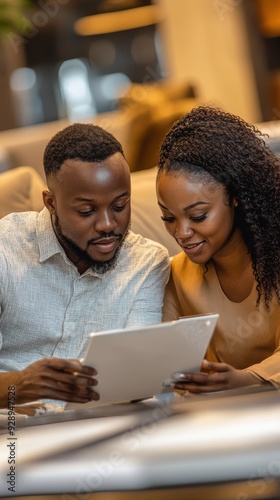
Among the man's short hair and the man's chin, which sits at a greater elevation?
the man's short hair

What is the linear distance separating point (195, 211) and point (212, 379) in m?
0.31

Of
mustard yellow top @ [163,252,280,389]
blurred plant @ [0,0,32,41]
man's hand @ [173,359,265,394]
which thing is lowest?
man's hand @ [173,359,265,394]

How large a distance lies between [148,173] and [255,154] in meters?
0.67

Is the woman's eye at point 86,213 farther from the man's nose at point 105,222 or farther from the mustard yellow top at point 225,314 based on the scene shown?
the mustard yellow top at point 225,314

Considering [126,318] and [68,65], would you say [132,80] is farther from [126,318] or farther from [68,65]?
[126,318]

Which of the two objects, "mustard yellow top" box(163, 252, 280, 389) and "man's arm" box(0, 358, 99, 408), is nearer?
"man's arm" box(0, 358, 99, 408)

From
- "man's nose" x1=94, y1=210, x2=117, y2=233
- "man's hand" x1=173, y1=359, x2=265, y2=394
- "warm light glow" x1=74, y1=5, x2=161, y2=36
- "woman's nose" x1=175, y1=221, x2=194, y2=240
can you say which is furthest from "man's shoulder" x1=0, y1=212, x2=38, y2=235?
"warm light glow" x1=74, y1=5, x2=161, y2=36

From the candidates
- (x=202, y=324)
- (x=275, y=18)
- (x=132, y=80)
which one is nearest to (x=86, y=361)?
(x=202, y=324)

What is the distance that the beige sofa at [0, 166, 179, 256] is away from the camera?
2.26m

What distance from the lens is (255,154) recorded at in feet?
5.90

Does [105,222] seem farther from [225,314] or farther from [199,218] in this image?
[225,314]

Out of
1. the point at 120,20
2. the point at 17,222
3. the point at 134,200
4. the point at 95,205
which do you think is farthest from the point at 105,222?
the point at 120,20

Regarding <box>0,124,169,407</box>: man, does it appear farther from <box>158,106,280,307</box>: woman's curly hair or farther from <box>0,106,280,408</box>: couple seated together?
<box>158,106,280,307</box>: woman's curly hair

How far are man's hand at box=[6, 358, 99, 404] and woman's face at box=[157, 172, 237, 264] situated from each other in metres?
0.33
